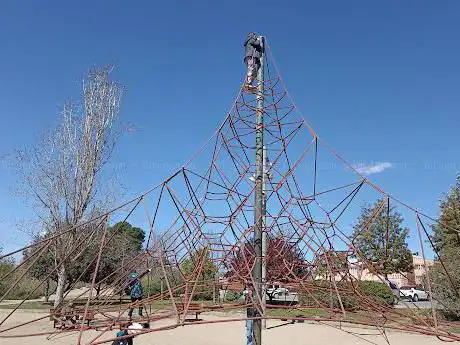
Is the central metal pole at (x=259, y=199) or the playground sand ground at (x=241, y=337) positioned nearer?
the central metal pole at (x=259, y=199)

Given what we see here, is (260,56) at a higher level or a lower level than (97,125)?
lower

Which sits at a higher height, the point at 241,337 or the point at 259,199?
the point at 259,199

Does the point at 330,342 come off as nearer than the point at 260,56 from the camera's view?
No

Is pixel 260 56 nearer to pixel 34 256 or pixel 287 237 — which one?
pixel 287 237

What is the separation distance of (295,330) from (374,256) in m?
19.0

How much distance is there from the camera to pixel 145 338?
11.1 m

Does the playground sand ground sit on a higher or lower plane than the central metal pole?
lower

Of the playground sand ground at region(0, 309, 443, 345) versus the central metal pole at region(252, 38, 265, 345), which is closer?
the central metal pole at region(252, 38, 265, 345)

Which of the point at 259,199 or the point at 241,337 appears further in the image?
the point at 241,337

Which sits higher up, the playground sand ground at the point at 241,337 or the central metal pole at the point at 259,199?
the central metal pole at the point at 259,199

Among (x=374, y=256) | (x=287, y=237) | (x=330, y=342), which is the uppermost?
(x=374, y=256)

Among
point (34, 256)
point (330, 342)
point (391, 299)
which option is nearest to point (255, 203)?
point (34, 256)

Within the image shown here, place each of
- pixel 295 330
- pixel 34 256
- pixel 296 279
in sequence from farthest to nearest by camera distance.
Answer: pixel 295 330, pixel 296 279, pixel 34 256

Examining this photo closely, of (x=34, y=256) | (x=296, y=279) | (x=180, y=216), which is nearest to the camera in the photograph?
(x=34, y=256)
